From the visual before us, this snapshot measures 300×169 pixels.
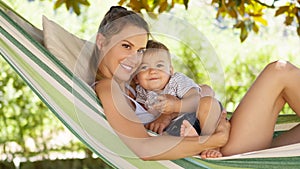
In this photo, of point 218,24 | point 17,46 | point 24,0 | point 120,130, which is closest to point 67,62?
point 17,46

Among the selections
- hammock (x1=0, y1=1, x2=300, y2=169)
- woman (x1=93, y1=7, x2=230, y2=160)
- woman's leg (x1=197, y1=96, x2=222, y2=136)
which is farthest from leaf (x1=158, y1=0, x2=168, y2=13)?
woman's leg (x1=197, y1=96, x2=222, y2=136)

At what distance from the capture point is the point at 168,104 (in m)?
2.26

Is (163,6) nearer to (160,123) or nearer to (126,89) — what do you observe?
(126,89)

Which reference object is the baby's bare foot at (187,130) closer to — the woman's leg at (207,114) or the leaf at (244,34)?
the woman's leg at (207,114)

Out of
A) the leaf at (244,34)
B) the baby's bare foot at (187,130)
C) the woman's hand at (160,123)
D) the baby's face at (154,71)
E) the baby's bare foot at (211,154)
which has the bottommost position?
the leaf at (244,34)

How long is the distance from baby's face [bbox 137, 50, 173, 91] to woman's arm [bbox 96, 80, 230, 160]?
21cm

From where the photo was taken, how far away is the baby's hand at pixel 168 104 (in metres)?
2.26

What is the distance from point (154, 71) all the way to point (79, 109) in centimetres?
31

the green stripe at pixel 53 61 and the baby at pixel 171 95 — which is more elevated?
the green stripe at pixel 53 61

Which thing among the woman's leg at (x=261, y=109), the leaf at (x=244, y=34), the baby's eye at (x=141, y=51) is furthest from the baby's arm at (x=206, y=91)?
the leaf at (x=244, y=34)

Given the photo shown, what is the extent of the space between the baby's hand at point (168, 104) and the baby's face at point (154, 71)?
8cm

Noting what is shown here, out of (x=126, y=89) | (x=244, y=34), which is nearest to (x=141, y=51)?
(x=126, y=89)

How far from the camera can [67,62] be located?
8.06ft

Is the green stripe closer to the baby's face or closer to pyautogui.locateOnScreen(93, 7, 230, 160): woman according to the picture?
pyautogui.locateOnScreen(93, 7, 230, 160): woman
